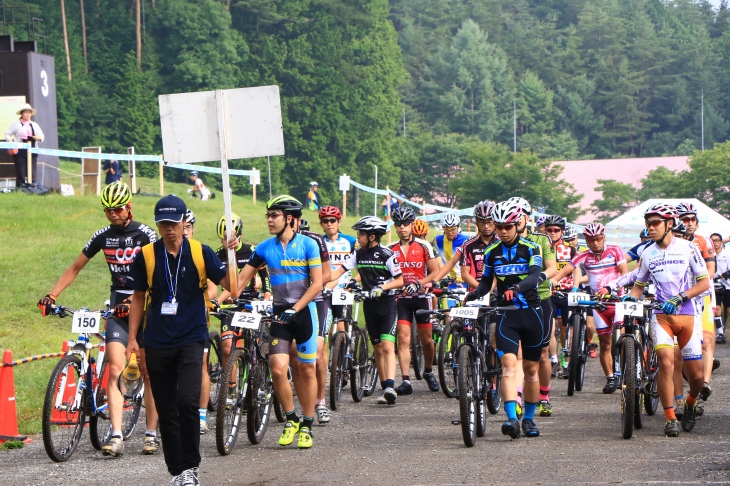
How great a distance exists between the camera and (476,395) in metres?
11.1

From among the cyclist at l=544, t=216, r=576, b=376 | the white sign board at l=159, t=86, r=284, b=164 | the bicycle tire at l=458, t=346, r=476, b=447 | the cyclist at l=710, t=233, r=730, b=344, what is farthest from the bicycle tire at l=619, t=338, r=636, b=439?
the cyclist at l=710, t=233, r=730, b=344

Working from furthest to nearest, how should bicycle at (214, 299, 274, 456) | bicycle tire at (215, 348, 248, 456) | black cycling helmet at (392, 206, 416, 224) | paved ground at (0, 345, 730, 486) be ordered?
black cycling helmet at (392, 206, 416, 224) < bicycle at (214, 299, 274, 456) < bicycle tire at (215, 348, 248, 456) < paved ground at (0, 345, 730, 486)

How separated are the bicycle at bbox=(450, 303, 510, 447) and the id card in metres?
2.98

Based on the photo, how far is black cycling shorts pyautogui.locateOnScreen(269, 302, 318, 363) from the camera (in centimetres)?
Result: 1094

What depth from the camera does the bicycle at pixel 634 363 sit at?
11227 millimetres

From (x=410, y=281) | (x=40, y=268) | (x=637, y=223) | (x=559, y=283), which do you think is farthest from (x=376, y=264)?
(x=637, y=223)

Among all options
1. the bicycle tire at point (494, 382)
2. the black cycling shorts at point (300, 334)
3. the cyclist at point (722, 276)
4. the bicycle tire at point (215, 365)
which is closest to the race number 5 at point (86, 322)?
the black cycling shorts at point (300, 334)

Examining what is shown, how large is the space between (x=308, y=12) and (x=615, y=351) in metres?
67.1

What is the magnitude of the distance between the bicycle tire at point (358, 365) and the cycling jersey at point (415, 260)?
1.01 meters

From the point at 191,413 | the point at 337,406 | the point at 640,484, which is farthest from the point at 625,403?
the point at 191,413

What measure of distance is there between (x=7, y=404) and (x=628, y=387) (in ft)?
16.7

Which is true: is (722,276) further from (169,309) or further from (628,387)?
(169,309)

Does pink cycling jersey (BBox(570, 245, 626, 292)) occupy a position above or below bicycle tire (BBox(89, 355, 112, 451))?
above

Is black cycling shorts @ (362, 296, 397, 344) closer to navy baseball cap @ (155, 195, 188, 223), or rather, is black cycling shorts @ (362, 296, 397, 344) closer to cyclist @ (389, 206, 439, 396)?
cyclist @ (389, 206, 439, 396)
